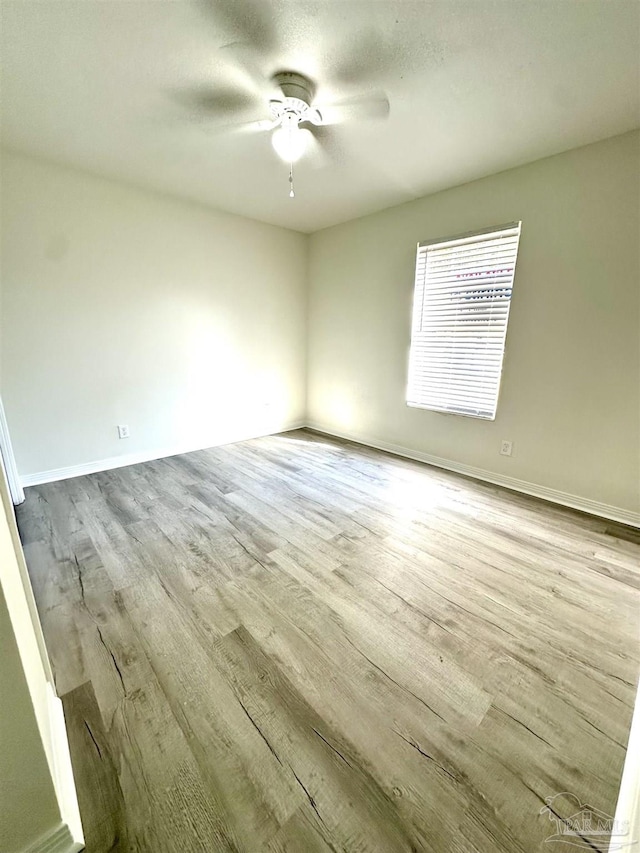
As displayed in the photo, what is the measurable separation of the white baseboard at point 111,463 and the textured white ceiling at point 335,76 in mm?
2354

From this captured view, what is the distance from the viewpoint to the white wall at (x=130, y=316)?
2498 millimetres

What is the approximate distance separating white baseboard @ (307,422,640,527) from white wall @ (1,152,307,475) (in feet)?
5.59

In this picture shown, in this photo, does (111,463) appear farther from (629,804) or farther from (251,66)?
(629,804)

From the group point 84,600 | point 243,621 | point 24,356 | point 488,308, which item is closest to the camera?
point 243,621

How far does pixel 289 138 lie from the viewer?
1.90m

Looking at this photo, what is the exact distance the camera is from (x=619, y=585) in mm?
1688

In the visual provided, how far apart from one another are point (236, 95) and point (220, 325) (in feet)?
6.75

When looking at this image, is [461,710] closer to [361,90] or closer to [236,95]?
[361,90]

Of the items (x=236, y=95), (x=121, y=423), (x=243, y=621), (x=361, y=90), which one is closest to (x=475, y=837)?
(x=243, y=621)

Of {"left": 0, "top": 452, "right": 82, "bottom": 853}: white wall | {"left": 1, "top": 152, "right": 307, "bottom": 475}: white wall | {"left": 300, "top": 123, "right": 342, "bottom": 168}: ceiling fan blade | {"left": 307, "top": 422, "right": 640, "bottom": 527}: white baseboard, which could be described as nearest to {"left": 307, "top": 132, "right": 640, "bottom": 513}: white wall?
{"left": 307, "top": 422, "right": 640, "bottom": 527}: white baseboard

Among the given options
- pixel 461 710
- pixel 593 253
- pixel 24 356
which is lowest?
pixel 461 710

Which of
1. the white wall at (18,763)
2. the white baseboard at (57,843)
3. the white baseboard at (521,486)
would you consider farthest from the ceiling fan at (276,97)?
the white baseboard at (521,486)

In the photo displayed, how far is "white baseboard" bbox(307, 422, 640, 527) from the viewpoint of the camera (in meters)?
2.30

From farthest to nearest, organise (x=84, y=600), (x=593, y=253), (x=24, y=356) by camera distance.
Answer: (x=24, y=356) → (x=593, y=253) → (x=84, y=600)
